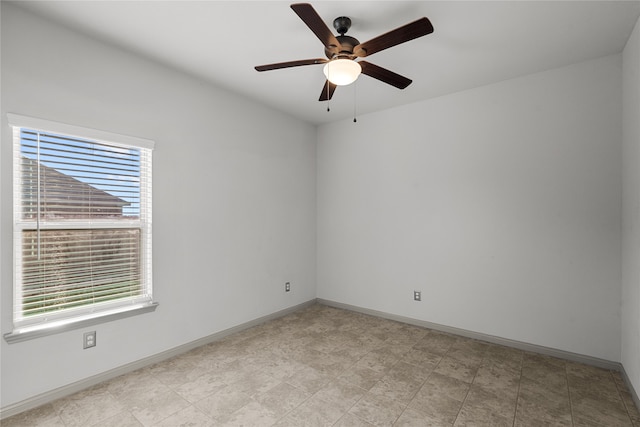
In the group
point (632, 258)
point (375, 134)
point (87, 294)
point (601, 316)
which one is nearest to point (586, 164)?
point (632, 258)

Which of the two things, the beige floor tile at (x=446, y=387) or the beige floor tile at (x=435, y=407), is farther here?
the beige floor tile at (x=446, y=387)

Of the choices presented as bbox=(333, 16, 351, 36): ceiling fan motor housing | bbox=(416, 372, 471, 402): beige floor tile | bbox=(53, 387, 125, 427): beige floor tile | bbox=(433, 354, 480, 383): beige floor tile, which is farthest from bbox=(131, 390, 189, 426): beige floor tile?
bbox=(333, 16, 351, 36): ceiling fan motor housing

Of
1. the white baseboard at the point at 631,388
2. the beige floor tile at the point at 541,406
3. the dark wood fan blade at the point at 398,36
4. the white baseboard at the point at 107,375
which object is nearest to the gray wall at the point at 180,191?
the white baseboard at the point at 107,375

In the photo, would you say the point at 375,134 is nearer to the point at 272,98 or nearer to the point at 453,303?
the point at 272,98

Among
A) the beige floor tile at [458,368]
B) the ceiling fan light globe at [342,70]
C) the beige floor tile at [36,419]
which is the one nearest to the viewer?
the beige floor tile at [36,419]

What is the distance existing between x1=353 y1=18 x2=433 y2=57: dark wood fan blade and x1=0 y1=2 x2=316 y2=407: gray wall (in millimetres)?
1938

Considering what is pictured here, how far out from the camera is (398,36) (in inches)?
74.2

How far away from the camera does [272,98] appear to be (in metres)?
3.69

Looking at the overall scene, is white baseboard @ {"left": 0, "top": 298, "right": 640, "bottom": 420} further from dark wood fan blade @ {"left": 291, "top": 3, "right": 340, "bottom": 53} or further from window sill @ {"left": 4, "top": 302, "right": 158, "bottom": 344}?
dark wood fan blade @ {"left": 291, "top": 3, "right": 340, "bottom": 53}

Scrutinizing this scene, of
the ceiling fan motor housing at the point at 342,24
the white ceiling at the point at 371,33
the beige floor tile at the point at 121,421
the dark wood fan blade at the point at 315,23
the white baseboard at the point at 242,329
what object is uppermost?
the white ceiling at the point at 371,33

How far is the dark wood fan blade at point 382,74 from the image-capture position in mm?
2252

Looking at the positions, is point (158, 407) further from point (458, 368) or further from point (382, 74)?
point (382, 74)

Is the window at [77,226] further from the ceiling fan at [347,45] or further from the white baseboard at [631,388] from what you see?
the white baseboard at [631,388]

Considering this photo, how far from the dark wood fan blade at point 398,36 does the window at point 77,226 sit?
205cm
